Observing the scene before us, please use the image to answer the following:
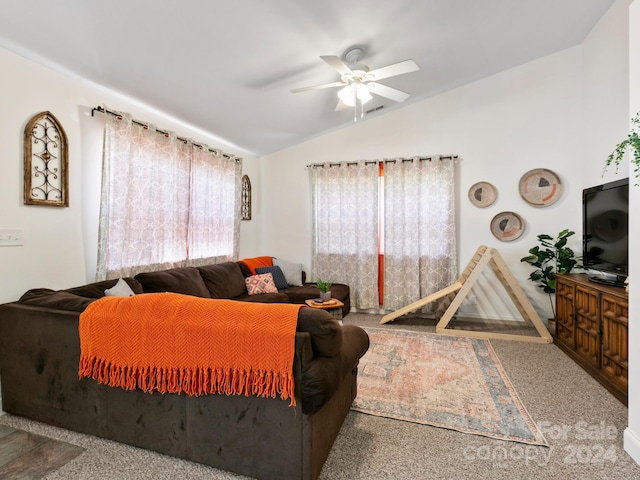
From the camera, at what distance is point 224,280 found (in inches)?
147

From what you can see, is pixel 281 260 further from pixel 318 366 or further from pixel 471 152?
pixel 318 366

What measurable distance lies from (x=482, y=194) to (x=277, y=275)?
3054mm

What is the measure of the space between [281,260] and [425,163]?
259 cm

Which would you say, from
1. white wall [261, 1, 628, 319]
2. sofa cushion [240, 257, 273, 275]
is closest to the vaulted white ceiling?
white wall [261, 1, 628, 319]

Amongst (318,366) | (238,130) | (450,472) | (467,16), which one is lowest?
(450,472)

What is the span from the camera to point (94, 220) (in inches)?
105

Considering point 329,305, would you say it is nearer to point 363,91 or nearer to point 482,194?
point 363,91

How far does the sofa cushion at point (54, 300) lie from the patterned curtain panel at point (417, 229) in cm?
358

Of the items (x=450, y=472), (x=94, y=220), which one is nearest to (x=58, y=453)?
(x=94, y=220)

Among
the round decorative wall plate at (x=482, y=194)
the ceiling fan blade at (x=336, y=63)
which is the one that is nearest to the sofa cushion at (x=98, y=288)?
the ceiling fan blade at (x=336, y=63)

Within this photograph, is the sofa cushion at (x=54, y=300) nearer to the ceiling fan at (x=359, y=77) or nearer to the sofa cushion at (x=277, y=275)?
the ceiling fan at (x=359, y=77)

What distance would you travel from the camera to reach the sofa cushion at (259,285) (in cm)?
404

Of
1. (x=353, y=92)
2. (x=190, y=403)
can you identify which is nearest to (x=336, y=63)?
(x=353, y=92)

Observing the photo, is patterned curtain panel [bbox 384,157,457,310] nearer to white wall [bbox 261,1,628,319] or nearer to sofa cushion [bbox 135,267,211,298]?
white wall [bbox 261,1,628,319]
